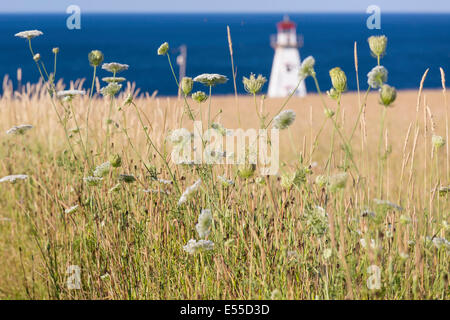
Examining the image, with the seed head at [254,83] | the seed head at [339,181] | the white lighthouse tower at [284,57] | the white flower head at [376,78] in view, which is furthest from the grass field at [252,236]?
the white lighthouse tower at [284,57]

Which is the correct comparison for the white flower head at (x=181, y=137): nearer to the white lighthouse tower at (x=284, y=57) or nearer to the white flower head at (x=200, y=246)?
the white flower head at (x=200, y=246)

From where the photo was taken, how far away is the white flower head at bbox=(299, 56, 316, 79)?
1.82m

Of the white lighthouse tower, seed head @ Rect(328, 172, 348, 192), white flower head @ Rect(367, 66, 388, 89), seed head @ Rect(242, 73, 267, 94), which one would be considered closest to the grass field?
seed head @ Rect(328, 172, 348, 192)

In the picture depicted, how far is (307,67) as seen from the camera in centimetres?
184

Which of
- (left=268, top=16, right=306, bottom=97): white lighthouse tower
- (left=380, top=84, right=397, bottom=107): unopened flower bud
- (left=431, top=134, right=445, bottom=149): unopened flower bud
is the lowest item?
(left=431, top=134, right=445, bottom=149): unopened flower bud

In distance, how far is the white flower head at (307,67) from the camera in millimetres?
1820

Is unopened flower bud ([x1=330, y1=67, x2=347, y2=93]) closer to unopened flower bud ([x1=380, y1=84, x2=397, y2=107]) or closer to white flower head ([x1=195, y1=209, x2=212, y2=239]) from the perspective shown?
unopened flower bud ([x1=380, y1=84, x2=397, y2=107])

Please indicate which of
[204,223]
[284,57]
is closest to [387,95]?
[204,223]

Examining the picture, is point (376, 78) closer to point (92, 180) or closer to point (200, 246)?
point (200, 246)

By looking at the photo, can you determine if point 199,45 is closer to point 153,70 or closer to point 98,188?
point 153,70

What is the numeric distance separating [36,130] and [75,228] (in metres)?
3.31

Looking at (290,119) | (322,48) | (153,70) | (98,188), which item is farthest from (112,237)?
(322,48)

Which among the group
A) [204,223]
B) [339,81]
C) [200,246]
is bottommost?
[200,246]
